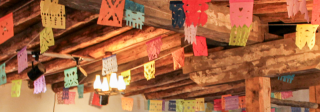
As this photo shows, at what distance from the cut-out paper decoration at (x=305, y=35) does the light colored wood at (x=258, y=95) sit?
56 cm

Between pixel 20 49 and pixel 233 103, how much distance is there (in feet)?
11.5

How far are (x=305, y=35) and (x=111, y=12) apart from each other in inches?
70.9

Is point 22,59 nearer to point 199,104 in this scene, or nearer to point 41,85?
point 41,85

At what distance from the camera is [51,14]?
2314mm

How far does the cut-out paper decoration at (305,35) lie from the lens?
9.26ft

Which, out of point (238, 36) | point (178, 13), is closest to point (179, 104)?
point (238, 36)

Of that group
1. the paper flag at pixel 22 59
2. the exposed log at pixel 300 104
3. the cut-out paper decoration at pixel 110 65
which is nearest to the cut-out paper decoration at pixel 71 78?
the cut-out paper decoration at pixel 110 65

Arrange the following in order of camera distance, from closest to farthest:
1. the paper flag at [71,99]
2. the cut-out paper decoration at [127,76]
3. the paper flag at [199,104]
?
the cut-out paper decoration at [127,76] → the paper flag at [199,104] → the paper flag at [71,99]

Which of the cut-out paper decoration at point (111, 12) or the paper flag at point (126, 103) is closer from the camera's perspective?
the cut-out paper decoration at point (111, 12)

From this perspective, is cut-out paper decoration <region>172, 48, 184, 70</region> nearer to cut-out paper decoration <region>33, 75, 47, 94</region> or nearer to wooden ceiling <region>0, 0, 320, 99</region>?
wooden ceiling <region>0, 0, 320, 99</region>

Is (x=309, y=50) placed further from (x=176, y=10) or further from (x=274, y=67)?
(x=176, y=10)

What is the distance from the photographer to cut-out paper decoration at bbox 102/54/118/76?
12.7ft

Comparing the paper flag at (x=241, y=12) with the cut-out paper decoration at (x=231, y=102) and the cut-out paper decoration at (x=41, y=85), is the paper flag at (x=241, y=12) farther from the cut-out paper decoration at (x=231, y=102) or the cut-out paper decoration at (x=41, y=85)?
the cut-out paper decoration at (x=41, y=85)

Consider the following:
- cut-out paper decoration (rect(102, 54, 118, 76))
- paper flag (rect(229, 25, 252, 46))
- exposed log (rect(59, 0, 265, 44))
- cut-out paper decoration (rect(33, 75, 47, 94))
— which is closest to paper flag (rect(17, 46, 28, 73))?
cut-out paper decoration (rect(102, 54, 118, 76))
